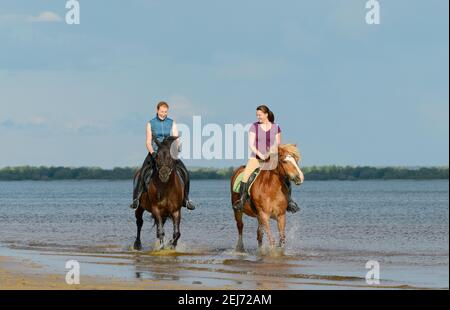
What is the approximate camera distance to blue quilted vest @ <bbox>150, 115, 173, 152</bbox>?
66.7ft

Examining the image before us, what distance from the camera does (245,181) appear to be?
65.8 ft

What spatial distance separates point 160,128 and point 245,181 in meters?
2.16

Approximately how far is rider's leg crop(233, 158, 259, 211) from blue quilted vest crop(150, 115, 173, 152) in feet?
6.15

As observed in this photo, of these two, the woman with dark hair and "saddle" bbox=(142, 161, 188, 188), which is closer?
the woman with dark hair

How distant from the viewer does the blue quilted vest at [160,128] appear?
2034 centimetres

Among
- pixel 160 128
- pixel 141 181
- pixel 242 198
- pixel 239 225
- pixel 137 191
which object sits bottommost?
pixel 239 225

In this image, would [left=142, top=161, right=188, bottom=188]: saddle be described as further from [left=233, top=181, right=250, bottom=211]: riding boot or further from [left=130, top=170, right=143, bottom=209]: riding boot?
[left=233, top=181, right=250, bottom=211]: riding boot

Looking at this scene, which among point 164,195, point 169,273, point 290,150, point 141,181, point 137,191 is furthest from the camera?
point 137,191

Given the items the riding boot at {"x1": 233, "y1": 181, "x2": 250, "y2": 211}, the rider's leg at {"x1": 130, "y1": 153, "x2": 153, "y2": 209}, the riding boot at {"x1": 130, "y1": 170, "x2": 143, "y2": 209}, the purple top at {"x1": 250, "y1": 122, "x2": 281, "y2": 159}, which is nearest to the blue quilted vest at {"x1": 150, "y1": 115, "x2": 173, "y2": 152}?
the rider's leg at {"x1": 130, "y1": 153, "x2": 153, "y2": 209}

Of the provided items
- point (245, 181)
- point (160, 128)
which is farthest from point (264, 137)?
point (160, 128)

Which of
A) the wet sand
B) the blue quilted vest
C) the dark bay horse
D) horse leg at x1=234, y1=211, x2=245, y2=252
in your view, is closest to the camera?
the wet sand

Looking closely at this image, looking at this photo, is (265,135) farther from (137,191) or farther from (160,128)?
(137,191)

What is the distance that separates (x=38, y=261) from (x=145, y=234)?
34.3 feet
